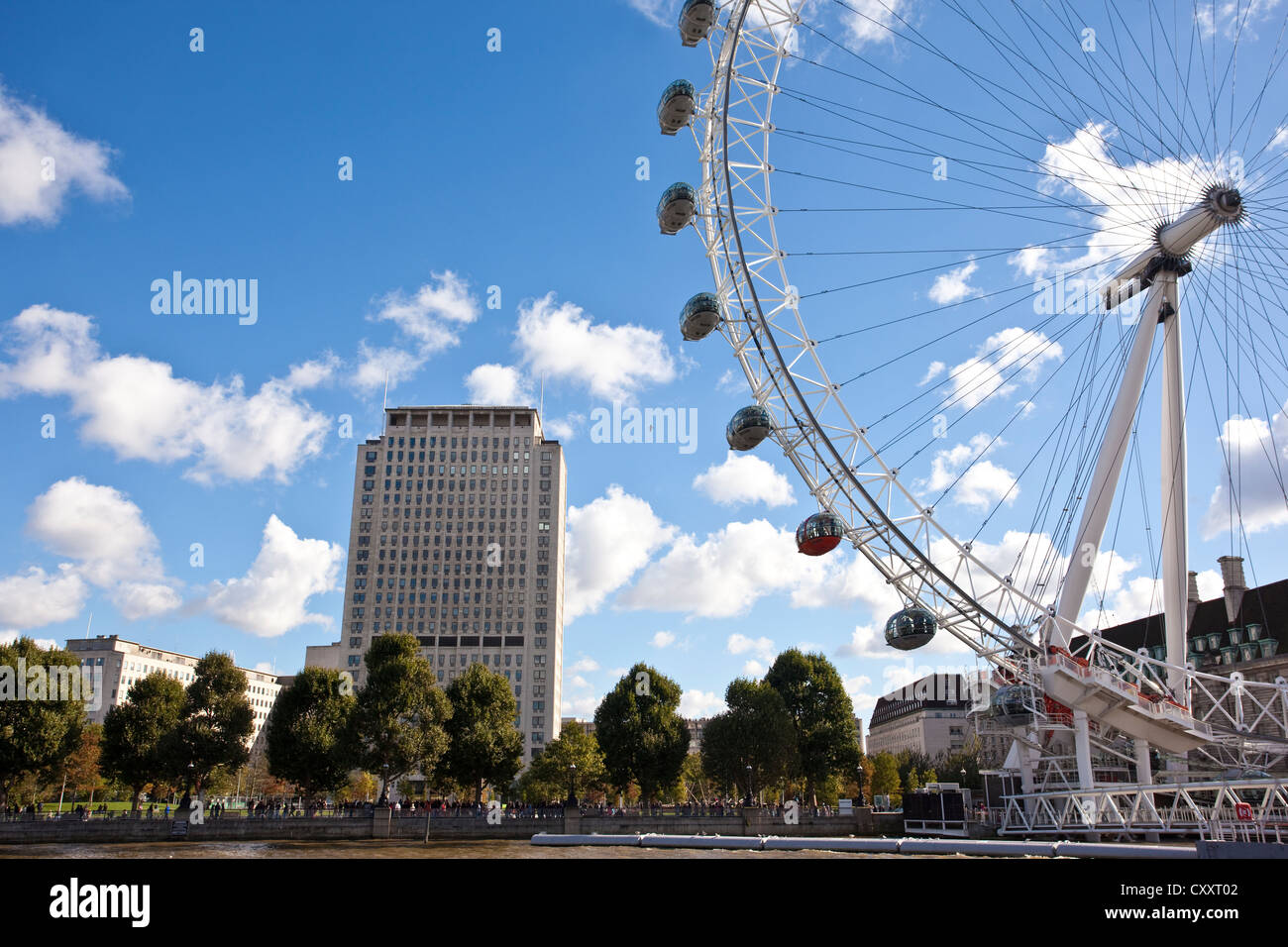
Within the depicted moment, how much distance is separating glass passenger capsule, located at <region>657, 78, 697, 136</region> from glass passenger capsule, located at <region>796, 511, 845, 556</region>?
827 inches

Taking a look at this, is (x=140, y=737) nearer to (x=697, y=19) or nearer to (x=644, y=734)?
(x=644, y=734)

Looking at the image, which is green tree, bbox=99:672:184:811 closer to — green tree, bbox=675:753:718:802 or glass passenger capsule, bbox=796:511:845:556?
green tree, bbox=675:753:718:802

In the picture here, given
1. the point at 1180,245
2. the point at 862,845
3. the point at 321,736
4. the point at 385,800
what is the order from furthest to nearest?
1. the point at 321,736
2. the point at 385,800
3. the point at 1180,245
4. the point at 862,845

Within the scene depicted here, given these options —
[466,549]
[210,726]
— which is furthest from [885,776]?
[210,726]

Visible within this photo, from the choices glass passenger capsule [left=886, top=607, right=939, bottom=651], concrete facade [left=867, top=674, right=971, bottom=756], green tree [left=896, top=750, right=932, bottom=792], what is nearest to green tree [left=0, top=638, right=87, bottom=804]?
glass passenger capsule [left=886, top=607, right=939, bottom=651]

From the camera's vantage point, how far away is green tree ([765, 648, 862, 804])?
8219cm

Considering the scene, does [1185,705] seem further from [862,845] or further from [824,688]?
[824,688]

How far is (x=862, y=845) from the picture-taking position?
1491 inches

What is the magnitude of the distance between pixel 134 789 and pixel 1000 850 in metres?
68.9

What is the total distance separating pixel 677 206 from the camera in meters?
45.1

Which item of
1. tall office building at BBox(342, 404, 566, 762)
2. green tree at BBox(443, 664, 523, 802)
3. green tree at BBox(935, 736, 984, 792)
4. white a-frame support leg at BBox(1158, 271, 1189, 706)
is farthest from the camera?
tall office building at BBox(342, 404, 566, 762)

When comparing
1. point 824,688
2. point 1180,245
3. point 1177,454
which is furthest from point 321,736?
point 1180,245

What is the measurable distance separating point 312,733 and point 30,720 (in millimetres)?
20447

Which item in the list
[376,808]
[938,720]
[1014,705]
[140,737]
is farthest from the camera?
[938,720]
